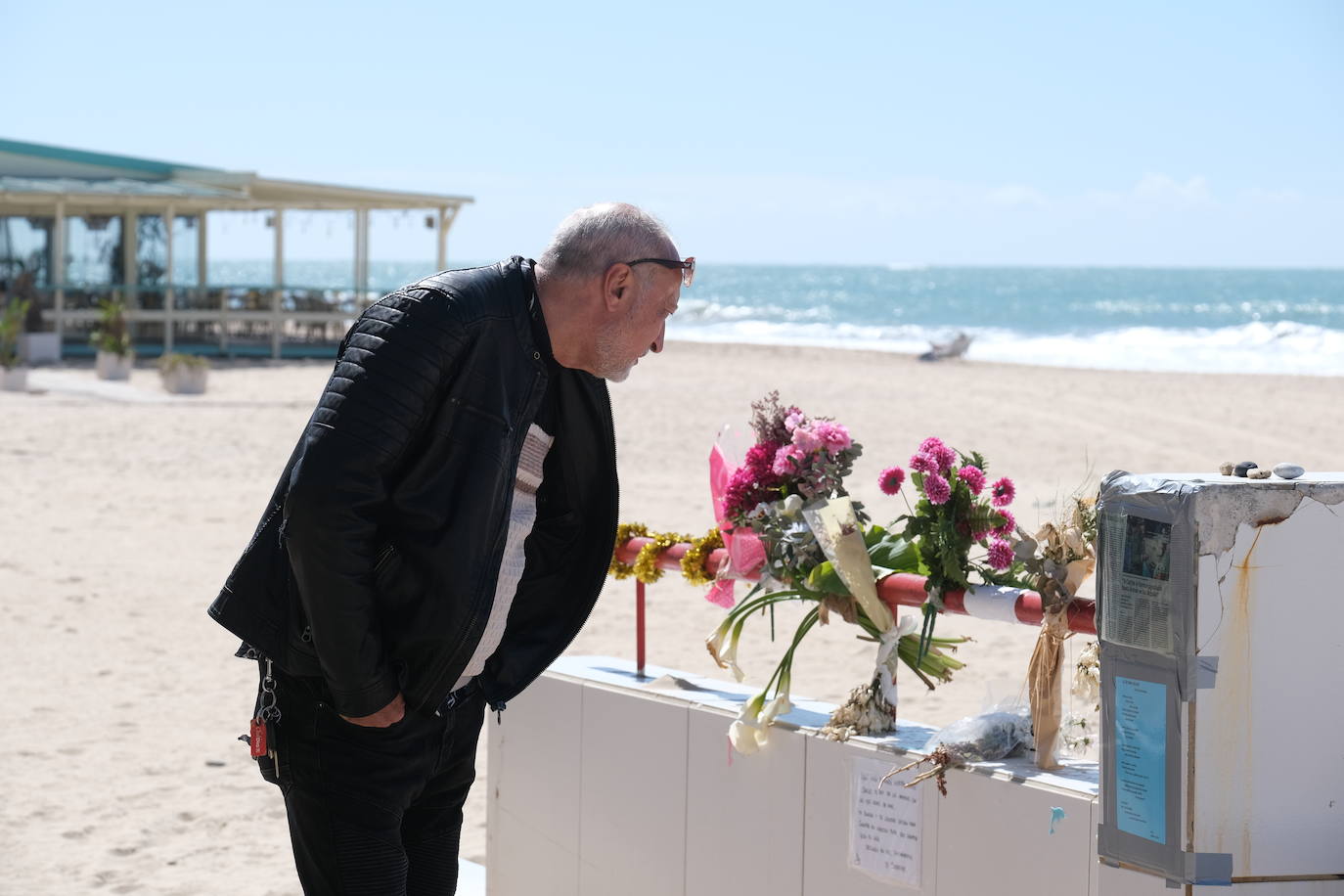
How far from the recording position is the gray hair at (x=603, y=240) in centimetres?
207

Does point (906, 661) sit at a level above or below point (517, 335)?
below

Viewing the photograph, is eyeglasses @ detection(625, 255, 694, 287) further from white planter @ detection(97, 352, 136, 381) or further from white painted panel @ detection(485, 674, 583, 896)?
white planter @ detection(97, 352, 136, 381)

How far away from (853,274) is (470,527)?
114105mm

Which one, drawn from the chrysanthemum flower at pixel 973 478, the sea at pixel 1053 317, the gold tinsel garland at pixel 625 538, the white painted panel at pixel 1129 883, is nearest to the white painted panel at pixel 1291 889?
the white painted panel at pixel 1129 883

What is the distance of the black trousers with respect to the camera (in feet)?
6.84

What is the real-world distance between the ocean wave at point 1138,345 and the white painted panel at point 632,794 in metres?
26.0

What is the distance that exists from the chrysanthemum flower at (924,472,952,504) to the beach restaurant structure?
22538mm

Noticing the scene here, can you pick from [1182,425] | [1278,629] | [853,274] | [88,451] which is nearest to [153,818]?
[1278,629]

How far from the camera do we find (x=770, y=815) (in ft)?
9.04

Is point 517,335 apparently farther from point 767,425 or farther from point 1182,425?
point 1182,425

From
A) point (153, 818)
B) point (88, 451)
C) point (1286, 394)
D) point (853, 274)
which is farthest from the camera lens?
point (853, 274)

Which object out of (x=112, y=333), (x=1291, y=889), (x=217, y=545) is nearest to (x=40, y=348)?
(x=112, y=333)

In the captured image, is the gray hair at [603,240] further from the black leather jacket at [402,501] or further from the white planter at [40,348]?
the white planter at [40,348]

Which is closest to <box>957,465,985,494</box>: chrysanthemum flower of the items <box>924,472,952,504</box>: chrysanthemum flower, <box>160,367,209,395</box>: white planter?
<box>924,472,952,504</box>: chrysanthemum flower
